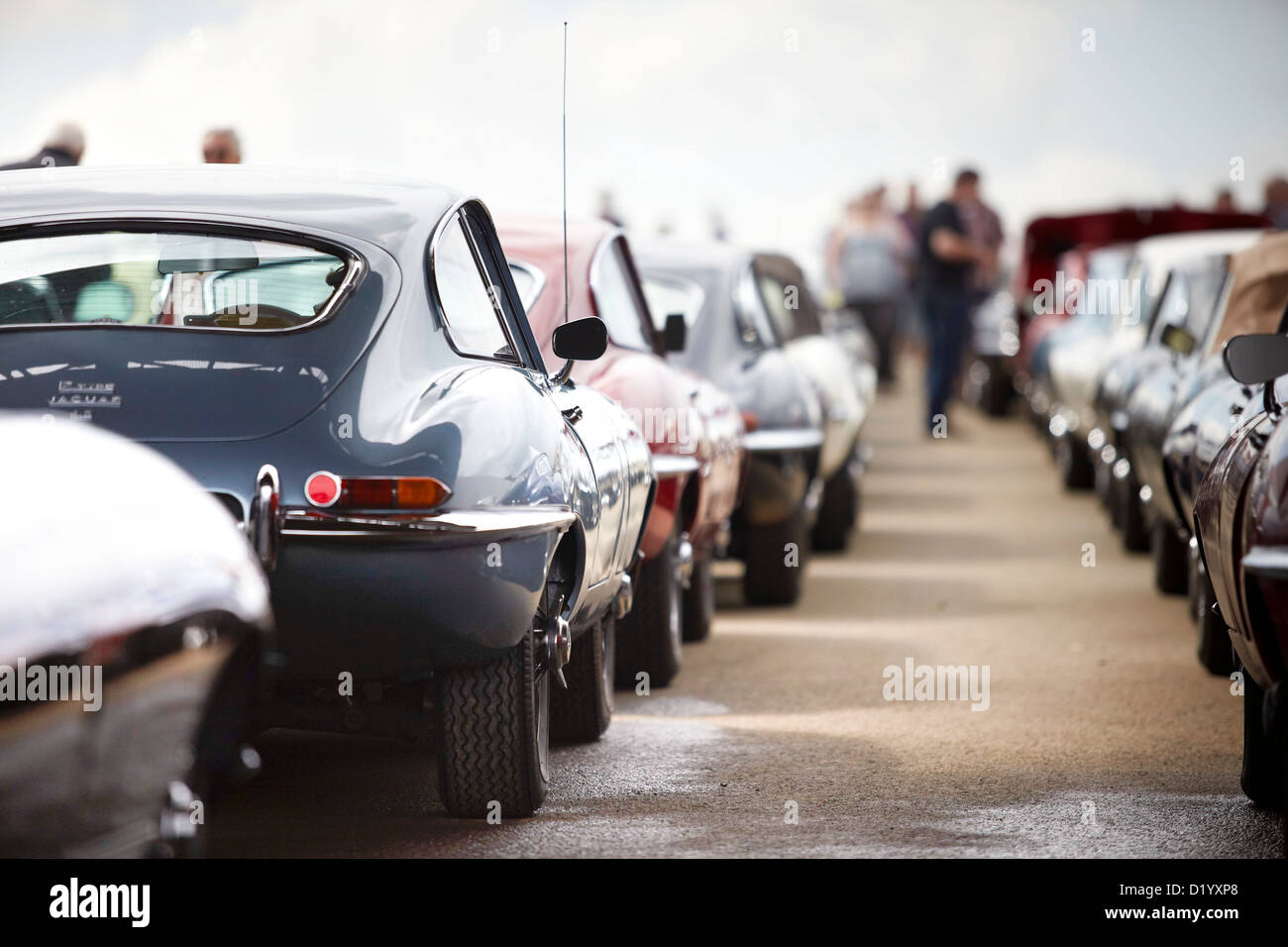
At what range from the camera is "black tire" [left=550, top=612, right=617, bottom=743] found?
668 cm

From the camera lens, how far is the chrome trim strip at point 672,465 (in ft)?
25.7

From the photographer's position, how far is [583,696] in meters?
6.75

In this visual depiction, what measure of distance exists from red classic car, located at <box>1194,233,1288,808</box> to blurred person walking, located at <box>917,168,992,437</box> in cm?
1262

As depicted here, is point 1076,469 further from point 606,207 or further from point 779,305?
point 606,207

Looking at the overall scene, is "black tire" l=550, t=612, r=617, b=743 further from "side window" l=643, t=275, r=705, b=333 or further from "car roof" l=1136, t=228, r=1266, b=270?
"car roof" l=1136, t=228, r=1266, b=270

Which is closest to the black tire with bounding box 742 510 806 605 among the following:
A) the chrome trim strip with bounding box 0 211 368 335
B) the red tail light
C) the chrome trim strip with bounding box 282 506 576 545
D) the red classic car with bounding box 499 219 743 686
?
the red classic car with bounding box 499 219 743 686

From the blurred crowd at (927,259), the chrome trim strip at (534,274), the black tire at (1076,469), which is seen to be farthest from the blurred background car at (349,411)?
the black tire at (1076,469)

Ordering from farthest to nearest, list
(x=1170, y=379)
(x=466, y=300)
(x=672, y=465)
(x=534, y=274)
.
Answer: (x=1170, y=379) < (x=672, y=465) < (x=534, y=274) < (x=466, y=300)

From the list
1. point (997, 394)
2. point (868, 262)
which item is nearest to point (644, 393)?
point (868, 262)

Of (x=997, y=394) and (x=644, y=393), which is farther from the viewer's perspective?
(x=997, y=394)

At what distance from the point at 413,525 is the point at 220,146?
508 centimetres

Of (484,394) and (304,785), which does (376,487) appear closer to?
(484,394)
